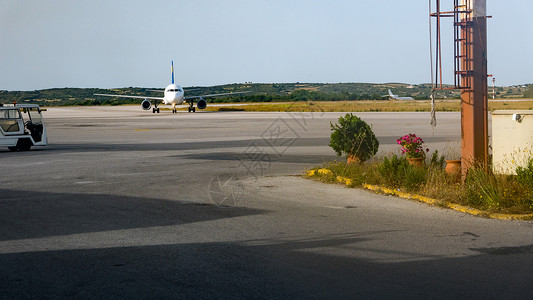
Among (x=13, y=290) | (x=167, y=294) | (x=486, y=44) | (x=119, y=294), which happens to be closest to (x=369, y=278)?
(x=167, y=294)

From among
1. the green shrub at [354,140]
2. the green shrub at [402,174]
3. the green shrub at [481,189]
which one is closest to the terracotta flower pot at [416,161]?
the green shrub at [402,174]

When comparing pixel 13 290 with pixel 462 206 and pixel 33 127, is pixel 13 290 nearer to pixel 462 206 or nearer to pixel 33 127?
pixel 462 206

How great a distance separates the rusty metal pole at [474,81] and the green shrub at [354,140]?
4179 mm

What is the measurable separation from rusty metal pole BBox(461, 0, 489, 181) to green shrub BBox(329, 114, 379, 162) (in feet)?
13.7

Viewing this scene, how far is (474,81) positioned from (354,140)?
4752 millimetres

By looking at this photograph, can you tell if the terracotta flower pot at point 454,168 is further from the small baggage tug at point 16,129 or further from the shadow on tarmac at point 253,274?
the small baggage tug at point 16,129

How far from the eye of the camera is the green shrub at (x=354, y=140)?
49.9 ft

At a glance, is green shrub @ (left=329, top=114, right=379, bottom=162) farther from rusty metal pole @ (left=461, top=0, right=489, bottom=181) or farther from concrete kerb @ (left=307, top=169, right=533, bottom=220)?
rusty metal pole @ (left=461, top=0, right=489, bottom=181)

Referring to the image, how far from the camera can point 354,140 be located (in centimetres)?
1530

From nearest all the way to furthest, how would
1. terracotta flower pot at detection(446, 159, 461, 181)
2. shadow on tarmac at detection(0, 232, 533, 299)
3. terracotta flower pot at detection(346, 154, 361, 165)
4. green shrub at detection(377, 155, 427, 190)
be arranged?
1. shadow on tarmac at detection(0, 232, 533, 299)
2. green shrub at detection(377, 155, 427, 190)
3. terracotta flower pot at detection(446, 159, 461, 181)
4. terracotta flower pot at detection(346, 154, 361, 165)

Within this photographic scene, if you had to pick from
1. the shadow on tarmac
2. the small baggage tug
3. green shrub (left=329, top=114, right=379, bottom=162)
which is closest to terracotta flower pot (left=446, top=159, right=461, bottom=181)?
green shrub (left=329, top=114, right=379, bottom=162)

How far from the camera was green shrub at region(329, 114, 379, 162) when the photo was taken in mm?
15203

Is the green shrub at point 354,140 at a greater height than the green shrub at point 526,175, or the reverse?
the green shrub at point 354,140

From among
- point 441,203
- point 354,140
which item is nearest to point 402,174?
point 441,203
